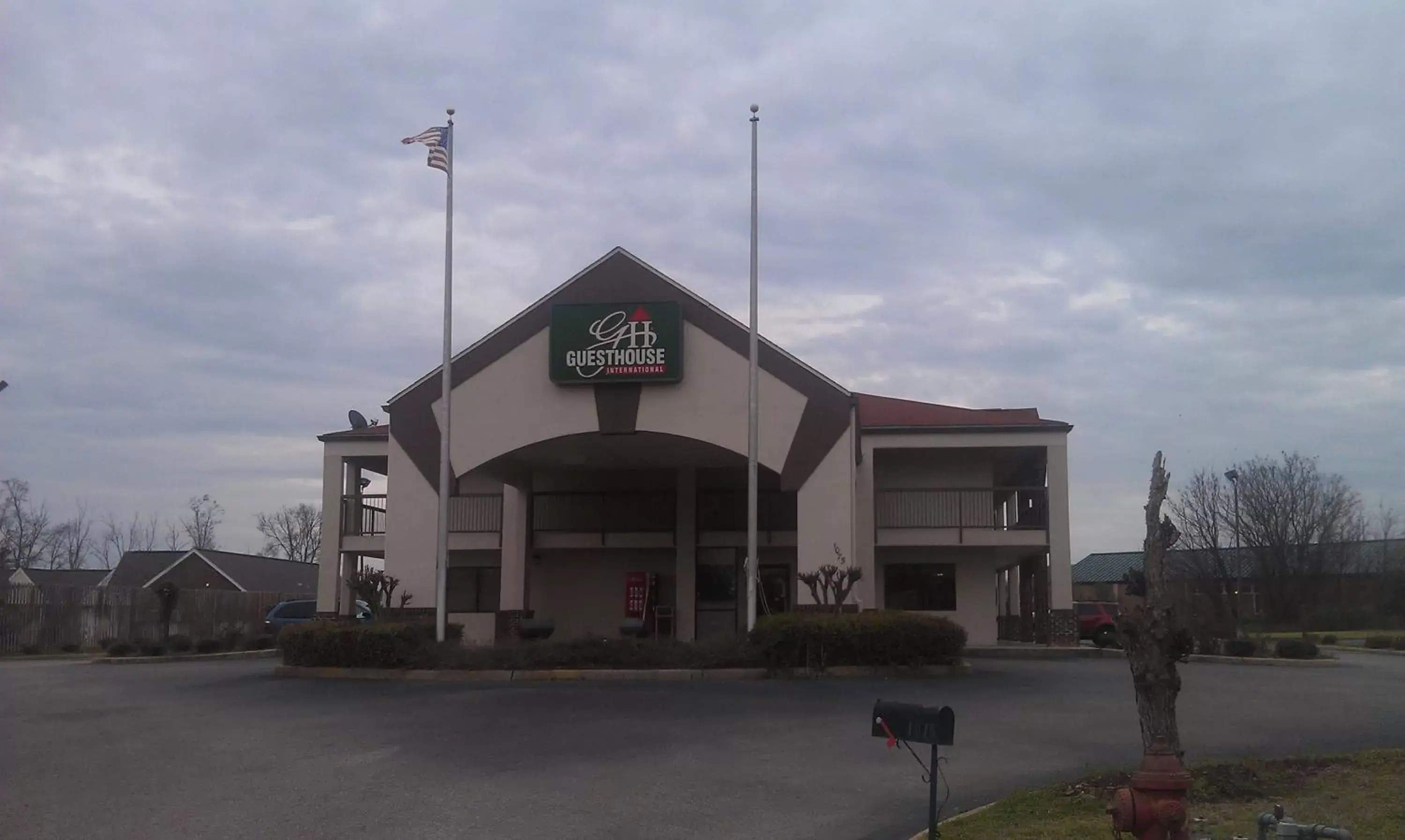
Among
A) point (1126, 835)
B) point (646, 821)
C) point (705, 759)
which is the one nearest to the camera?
point (1126, 835)

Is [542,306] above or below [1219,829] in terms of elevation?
above

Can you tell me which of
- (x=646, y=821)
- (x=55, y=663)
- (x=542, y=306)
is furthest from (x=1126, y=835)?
(x=55, y=663)

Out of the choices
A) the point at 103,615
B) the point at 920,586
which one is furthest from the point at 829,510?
the point at 103,615

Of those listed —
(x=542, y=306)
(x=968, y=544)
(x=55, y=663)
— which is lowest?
(x=55, y=663)

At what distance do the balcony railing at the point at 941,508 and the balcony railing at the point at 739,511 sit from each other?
258 cm

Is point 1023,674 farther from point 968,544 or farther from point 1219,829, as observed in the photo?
point 1219,829

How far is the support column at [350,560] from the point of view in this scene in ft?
108

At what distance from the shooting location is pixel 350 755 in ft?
40.9

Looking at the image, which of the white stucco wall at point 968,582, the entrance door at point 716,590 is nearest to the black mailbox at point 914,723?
the entrance door at point 716,590

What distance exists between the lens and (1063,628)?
102ft

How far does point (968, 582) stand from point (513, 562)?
12.4 metres

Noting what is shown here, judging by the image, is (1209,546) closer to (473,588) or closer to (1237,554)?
(1237,554)

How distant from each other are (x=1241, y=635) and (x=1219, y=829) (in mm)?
25633

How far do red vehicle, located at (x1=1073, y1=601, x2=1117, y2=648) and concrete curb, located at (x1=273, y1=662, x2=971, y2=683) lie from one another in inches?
581
